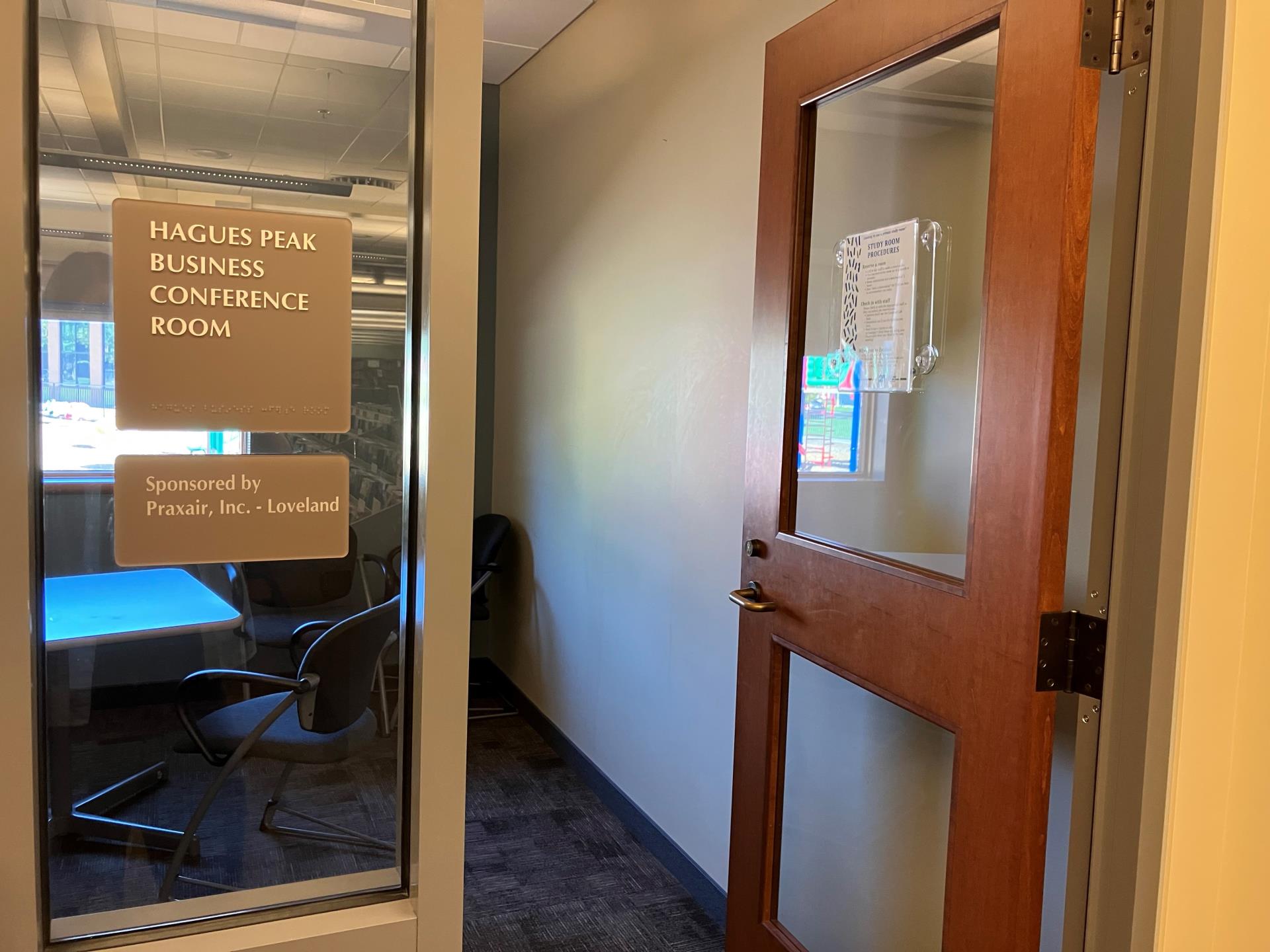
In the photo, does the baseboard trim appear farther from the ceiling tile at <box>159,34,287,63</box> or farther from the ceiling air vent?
the ceiling tile at <box>159,34,287,63</box>

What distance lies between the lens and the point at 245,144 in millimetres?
911

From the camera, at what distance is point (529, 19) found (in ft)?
11.1

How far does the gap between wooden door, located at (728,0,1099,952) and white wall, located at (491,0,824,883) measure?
0.48m

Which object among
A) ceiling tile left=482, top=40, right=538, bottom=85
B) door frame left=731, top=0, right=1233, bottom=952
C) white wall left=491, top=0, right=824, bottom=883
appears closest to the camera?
door frame left=731, top=0, right=1233, bottom=952

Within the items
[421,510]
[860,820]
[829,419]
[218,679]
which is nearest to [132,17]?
[421,510]

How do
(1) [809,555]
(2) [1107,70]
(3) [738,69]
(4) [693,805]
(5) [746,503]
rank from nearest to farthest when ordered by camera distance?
(2) [1107,70] → (1) [809,555] → (5) [746,503] → (3) [738,69] → (4) [693,805]

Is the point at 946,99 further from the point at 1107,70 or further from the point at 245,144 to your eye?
the point at 245,144

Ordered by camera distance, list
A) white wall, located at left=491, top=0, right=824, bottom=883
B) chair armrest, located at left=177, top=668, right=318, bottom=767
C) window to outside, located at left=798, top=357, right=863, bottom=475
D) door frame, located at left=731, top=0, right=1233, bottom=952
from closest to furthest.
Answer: chair armrest, located at left=177, top=668, right=318, bottom=767 < door frame, located at left=731, top=0, right=1233, bottom=952 < window to outside, located at left=798, top=357, right=863, bottom=475 < white wall, located at left=491, top=0, right=824, bottom=883

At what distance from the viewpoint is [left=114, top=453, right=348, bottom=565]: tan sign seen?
0.89m

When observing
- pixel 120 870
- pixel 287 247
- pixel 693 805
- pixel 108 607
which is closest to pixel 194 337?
pixel 287 247

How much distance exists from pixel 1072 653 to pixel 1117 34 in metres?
0.80

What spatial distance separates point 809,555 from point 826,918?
673 millimetres

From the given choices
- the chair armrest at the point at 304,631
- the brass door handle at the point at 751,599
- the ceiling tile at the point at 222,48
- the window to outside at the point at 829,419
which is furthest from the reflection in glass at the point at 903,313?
the ceiling tile at the point at 222,48

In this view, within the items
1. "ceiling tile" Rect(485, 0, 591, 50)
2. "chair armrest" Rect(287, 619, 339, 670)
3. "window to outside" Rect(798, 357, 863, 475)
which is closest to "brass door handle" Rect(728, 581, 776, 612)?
"window to outside" Rect(798, 357, 863, 475)
